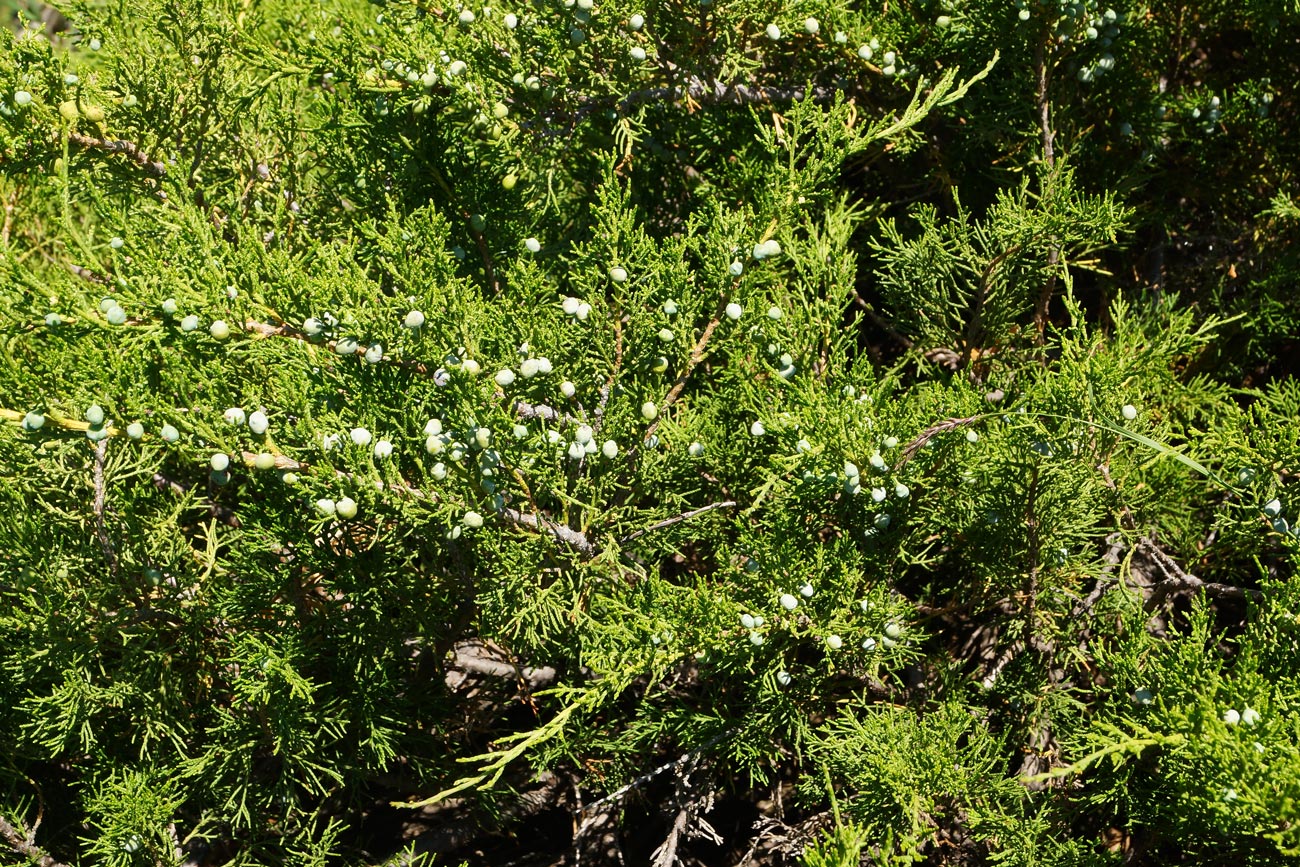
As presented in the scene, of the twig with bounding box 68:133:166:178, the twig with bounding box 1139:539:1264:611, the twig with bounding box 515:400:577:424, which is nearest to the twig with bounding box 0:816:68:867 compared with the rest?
the twig with bounding box 515:400:577:424

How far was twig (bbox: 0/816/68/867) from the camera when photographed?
2.03 metres

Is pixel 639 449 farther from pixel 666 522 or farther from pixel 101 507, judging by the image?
pixel 101 507

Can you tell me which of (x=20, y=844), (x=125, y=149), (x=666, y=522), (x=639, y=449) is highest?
(x=125, y=149)

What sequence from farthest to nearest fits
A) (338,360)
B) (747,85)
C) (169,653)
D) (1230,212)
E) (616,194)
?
(1230,212) → (747,85) → (169,653) → (616,194) → (338,360)

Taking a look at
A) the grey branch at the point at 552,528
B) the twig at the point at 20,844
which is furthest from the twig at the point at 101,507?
the grey branch at the point at 552,528

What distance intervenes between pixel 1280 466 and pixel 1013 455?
46 centimetres

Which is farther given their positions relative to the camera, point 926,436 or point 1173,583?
point 1173,583

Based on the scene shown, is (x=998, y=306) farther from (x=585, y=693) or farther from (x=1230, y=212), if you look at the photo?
(x=585, y=693)

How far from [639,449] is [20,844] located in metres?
1.56

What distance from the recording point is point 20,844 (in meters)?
2.05

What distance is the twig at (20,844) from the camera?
2.03 metres

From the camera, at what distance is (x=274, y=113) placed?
2496 mm

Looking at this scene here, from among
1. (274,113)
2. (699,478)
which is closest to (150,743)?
(699,478)

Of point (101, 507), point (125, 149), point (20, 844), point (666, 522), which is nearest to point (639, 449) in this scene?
point (666, 522)
